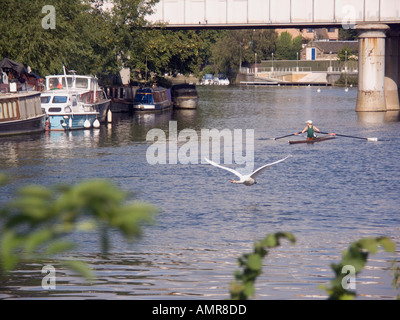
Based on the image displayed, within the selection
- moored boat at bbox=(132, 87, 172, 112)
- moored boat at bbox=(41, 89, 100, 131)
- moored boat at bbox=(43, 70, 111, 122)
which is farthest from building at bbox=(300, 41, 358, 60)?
moored boat at bbox=(41, 89, 100, 131)

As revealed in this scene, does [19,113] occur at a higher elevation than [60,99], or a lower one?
lower

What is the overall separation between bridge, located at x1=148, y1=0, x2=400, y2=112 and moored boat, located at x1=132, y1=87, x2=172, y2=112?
317 inches

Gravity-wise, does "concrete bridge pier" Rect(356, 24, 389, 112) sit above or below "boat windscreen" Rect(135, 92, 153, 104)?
above

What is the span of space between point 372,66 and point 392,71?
20.5 ft

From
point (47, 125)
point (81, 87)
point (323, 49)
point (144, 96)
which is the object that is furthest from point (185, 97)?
point (323, 49)

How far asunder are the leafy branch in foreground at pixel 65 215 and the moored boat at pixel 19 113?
38632 mm

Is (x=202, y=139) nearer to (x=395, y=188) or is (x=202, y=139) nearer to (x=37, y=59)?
(x=37, y=59)

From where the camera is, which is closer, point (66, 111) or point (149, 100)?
point (66, 111)

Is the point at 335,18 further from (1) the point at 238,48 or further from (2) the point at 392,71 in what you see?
(1) the point at 238,48

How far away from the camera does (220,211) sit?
21.2 m

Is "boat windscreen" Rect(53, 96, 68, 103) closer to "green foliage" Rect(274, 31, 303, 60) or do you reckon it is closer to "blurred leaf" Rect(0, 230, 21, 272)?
"blurred leaf" Rect(0, 230, 21, 272)

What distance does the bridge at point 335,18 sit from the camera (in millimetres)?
59969

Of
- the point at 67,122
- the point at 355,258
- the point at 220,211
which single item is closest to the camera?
the point at 355,258

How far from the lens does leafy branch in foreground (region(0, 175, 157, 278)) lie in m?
2.83
